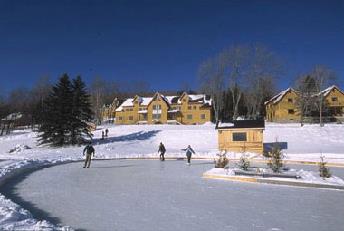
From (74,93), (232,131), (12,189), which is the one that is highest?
(74,93)

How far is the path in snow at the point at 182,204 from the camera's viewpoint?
8375mm

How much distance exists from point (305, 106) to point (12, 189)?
184 feet

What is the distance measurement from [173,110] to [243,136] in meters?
46.5

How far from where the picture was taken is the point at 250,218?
8.88 meters

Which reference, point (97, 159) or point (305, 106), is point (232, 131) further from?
point (305, 106)

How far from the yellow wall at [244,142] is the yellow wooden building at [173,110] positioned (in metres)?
41.2

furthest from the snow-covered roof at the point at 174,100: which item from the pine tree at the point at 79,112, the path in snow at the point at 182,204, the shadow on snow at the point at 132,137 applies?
the path in snow at the point at 182,204

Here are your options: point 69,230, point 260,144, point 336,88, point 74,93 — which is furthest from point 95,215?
point 336,88

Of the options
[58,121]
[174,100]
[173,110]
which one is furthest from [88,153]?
[174,100]

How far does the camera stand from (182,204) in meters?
10.6

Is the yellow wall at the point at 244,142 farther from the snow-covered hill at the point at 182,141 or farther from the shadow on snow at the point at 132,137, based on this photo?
the shadow on snow at the point at 132,137

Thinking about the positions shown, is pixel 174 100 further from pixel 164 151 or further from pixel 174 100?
pixel 164 151

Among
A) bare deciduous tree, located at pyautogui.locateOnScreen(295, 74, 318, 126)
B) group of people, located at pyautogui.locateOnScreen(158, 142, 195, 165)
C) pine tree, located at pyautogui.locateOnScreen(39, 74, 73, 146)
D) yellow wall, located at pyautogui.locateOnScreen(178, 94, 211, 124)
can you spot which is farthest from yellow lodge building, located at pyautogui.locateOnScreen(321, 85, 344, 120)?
group of people, located at pyautogui.locateOnScreen(158, 142, 195, 165)

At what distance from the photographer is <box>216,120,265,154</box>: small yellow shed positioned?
32.6 metres
